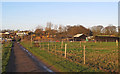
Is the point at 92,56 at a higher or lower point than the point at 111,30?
lower

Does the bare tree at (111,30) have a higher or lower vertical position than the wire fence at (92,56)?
higher

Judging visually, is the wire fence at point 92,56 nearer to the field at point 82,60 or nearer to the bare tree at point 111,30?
the field at point 82,60

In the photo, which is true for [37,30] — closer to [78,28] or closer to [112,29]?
[78,28]

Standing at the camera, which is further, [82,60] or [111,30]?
[111,30]

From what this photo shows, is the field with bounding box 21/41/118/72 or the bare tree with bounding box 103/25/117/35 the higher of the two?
the bare tree with bounding box 103/25/117/35

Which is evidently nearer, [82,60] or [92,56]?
[82,60]

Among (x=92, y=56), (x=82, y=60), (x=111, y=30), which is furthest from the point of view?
(x=111, y=30)

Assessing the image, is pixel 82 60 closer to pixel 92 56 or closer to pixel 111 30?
pixel 92 56

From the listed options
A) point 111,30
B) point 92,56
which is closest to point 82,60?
point 92,56

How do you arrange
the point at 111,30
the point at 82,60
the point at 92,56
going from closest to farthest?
1. the point at 82,60
2. the point at 92,56
3. the point at 111,30

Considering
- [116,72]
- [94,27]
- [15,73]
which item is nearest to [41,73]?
[15,73]

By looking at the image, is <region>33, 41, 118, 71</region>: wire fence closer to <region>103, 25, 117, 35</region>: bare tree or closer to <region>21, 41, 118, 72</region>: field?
<region>21, 41, 118, 72</region>: field

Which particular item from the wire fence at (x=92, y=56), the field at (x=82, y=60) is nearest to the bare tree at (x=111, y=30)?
the wire fence at (x=92, y=56)

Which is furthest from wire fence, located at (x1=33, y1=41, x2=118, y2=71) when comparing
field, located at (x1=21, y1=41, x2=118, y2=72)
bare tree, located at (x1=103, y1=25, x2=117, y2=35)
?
bare tree, located at (x1=103, y1=25, x2=117, y2=35)
